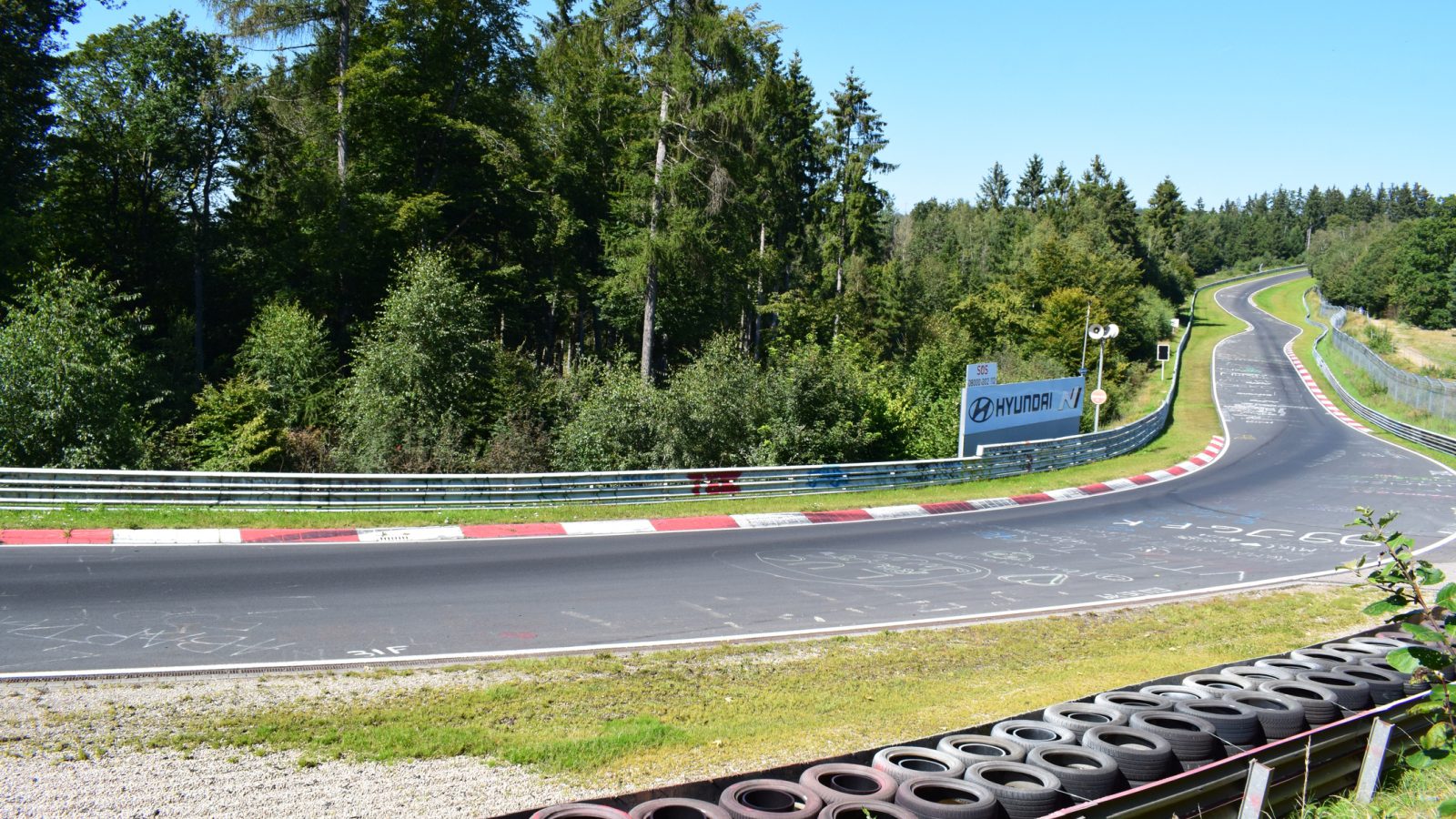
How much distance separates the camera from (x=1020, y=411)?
3222cm

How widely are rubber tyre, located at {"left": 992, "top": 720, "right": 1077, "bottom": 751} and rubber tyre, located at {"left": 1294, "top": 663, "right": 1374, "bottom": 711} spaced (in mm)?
2757

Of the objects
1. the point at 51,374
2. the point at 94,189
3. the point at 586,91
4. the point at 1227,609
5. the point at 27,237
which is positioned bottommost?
the point at 1227,609

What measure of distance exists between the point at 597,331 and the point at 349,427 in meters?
29.9

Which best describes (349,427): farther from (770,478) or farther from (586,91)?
(586,91)

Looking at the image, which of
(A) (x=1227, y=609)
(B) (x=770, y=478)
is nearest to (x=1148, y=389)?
(B) (x=770, y=478)

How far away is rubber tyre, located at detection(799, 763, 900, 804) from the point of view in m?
5.69

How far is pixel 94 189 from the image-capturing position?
121 ft

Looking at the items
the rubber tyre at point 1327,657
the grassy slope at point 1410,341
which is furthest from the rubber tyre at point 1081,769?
the grassy slope at point 1410,341

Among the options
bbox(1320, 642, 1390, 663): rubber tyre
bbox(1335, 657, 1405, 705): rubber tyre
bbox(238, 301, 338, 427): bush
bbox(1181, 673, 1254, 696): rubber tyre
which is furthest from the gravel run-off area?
bbox(238, 301, 338, 427): bush

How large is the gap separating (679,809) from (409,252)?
1273 inches

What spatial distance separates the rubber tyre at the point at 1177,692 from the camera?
7730 mm

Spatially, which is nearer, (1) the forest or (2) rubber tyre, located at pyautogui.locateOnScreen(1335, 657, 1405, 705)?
(2) rubber tyre, located at pyautogui.locateOnScreen(1335, 657, 1405, 705)

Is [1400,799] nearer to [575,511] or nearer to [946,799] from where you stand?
[946,799]

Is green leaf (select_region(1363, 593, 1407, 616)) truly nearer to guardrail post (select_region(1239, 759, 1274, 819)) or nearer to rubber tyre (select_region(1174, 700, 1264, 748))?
guardrail post (select_region(1239, 759, 1274, 819))
